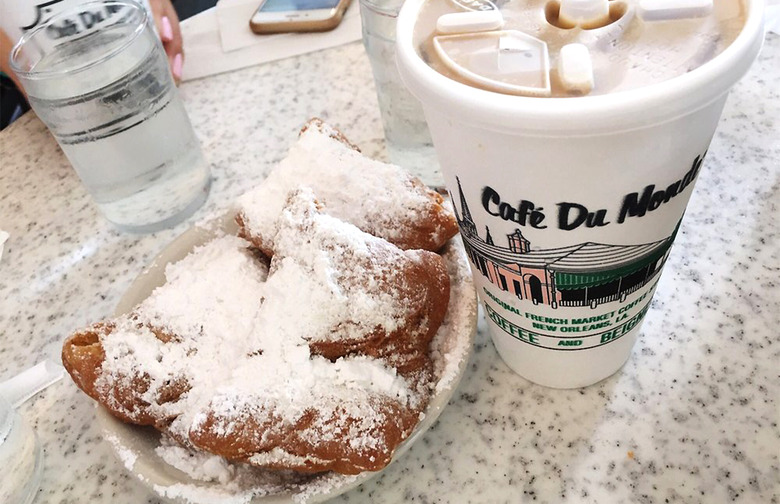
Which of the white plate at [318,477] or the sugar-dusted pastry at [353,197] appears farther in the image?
the sugar-dusted pastry at [353,197]

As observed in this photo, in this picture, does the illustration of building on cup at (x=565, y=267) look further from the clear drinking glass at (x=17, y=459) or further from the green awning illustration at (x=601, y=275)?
the clear drinking glass at (x=17, y=459)

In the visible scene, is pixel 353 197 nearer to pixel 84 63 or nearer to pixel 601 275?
pixel 601 275

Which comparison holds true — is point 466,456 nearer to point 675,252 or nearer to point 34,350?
point 675,252

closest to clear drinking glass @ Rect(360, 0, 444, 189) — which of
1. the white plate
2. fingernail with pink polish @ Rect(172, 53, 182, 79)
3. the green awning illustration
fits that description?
the white plate

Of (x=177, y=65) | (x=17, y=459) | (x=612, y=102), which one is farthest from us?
(x=177, y=65)

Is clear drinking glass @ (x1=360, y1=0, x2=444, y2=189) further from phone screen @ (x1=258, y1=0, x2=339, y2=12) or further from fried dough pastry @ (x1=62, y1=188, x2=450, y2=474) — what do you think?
phone screen @ (x1=258, y1=0, x2=339, y2=12)

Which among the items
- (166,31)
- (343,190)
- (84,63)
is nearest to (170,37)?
(166,31)

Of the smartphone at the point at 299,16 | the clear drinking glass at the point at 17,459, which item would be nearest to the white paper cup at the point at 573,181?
the clear drinking glass at the point at 17,459
